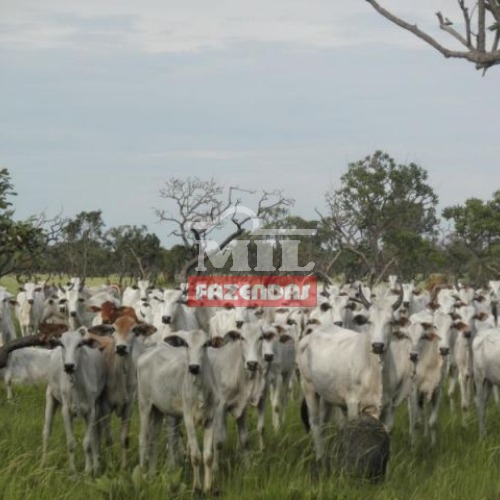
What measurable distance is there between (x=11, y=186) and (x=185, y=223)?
3347 centimetres

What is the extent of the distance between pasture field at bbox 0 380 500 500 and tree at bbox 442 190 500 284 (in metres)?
37.5

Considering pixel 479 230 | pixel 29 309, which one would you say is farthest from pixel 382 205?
pixel 29 309

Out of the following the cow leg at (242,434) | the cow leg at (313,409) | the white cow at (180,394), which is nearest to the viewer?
the white cow at (180,394)

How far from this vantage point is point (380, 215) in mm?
57438

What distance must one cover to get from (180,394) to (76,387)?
1317mm

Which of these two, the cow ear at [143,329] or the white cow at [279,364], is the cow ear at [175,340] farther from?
the white cow at [279,364]

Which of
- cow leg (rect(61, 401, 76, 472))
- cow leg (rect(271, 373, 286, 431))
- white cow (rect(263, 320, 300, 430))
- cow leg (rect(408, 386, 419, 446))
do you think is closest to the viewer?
cow leg (rect(61, 401, 76, 472))

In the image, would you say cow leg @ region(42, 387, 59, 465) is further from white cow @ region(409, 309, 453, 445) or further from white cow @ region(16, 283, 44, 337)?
white cow @ region(16, 283, 44, 337)

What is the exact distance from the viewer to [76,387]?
11609mm

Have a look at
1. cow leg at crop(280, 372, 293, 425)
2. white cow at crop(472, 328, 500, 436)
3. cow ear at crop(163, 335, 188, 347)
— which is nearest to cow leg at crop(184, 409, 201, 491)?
cow ear at crop(163, 335, 188, 347)

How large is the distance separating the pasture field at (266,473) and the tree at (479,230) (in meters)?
37.5

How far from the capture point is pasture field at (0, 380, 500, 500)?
9682mm

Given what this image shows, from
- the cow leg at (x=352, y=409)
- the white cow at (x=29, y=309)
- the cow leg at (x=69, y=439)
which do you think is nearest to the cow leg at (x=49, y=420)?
the cow leg at (x=69, y=439)

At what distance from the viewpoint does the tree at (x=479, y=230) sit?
5059cm
